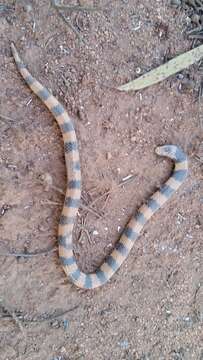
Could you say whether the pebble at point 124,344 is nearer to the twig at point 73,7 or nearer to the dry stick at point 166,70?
the dry stick at point 166,70

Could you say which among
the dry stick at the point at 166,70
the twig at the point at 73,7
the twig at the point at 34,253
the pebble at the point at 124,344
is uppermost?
the twig at the point at 73,7

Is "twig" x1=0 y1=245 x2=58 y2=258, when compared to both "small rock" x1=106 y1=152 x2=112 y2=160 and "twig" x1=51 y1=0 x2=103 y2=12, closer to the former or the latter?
"small rock" x1=106 y1=152 x2=112 y2=160

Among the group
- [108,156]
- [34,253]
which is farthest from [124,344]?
[108,156]

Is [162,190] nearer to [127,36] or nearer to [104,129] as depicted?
[104,129]

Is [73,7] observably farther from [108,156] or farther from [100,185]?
[100,185]

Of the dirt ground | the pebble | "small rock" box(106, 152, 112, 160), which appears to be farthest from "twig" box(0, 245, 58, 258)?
the pebble

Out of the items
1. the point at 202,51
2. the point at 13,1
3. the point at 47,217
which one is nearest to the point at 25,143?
the point at 47,217

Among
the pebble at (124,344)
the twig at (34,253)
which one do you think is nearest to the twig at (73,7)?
the twig at (34,253)
